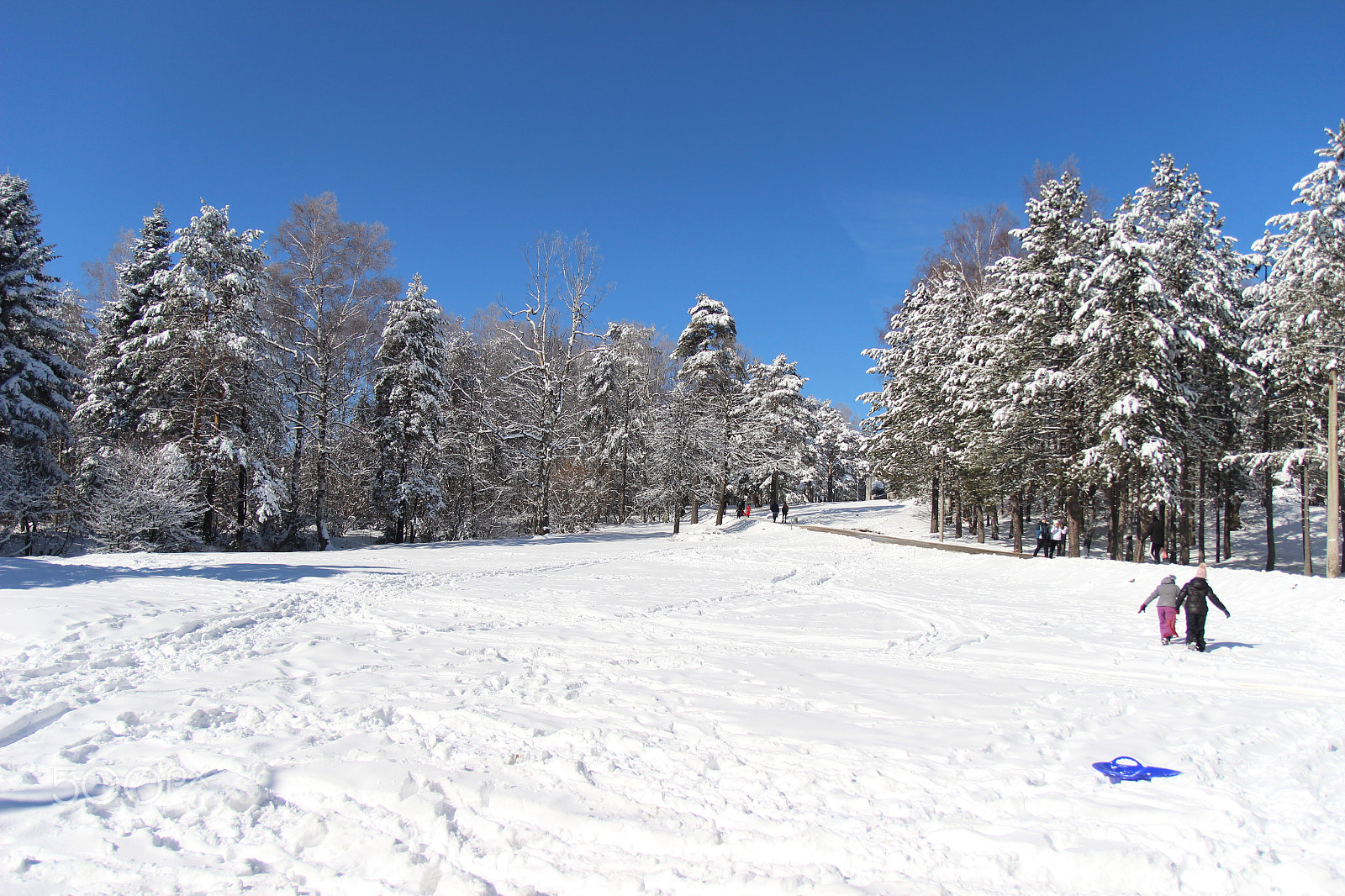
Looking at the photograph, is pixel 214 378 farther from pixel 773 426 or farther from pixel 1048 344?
pixel 773 426

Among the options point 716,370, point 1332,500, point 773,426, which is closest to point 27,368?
point 716,370

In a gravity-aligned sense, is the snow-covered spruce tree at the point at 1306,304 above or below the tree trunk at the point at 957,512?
above

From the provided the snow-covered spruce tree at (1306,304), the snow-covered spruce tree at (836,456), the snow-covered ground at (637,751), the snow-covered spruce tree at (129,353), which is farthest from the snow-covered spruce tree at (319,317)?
the snow-covered spruce tree at (836,456)

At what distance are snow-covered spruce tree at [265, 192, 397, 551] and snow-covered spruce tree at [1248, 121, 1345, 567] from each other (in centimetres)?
3036

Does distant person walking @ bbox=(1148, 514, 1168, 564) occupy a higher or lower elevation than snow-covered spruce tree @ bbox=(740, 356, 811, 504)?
lower

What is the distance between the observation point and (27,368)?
1956cm

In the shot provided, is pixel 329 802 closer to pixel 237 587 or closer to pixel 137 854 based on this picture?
pixel 137 854

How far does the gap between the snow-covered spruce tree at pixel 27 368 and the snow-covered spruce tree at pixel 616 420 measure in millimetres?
22702

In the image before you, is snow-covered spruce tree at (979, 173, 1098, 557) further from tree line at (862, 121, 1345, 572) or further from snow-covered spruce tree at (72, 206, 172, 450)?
snow-covered spruce tree at (72, 206, 172, 450)

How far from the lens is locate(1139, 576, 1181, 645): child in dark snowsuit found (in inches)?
396

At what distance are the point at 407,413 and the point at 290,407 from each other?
4.33 metres

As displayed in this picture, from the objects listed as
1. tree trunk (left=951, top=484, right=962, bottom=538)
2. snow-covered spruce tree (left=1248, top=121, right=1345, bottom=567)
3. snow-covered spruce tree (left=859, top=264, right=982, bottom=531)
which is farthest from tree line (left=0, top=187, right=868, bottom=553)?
snow-covered spruce tree (left=1248, top=121, right=1345, bottom=567)

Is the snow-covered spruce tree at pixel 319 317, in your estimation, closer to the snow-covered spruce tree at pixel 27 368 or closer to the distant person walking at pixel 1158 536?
the snow-covered spruce tree at pixel 27 368

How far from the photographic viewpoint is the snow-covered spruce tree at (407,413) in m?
27.5
